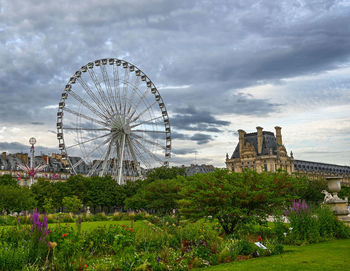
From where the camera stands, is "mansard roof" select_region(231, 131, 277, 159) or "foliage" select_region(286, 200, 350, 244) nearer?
"foliage" select_region(286, 200, 350, 244)

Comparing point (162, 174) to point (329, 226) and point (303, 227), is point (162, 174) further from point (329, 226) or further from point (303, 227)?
point (303, 227)

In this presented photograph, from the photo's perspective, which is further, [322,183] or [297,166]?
[297,166]

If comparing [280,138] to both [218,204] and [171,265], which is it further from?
[171,265]

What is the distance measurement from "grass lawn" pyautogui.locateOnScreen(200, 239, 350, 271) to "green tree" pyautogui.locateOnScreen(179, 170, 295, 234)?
388cm

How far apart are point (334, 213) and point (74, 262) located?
14.6 m

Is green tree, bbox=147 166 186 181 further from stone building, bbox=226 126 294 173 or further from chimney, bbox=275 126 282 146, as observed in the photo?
chimney, bbox=275 126 282 146

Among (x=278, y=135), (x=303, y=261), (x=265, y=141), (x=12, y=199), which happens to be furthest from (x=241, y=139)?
(x=303, y=261)

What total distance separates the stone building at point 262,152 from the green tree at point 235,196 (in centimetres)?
8598

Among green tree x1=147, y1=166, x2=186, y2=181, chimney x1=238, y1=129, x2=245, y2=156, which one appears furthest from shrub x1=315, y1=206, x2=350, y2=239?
chimney x1=238, y1=129, x2=245, y2=156

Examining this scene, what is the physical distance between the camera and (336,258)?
12.9m

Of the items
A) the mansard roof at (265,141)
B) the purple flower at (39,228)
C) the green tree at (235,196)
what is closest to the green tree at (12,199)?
the green tree at (235,196)

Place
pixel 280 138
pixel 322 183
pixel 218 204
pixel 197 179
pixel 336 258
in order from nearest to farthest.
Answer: pixel 336 258
pixel 218 204
pixel 197 179
pixel 322 183
pixel 280 138

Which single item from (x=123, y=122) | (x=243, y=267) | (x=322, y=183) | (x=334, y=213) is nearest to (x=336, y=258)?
(x=243, y=267)

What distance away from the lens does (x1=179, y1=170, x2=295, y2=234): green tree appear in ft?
61.7
